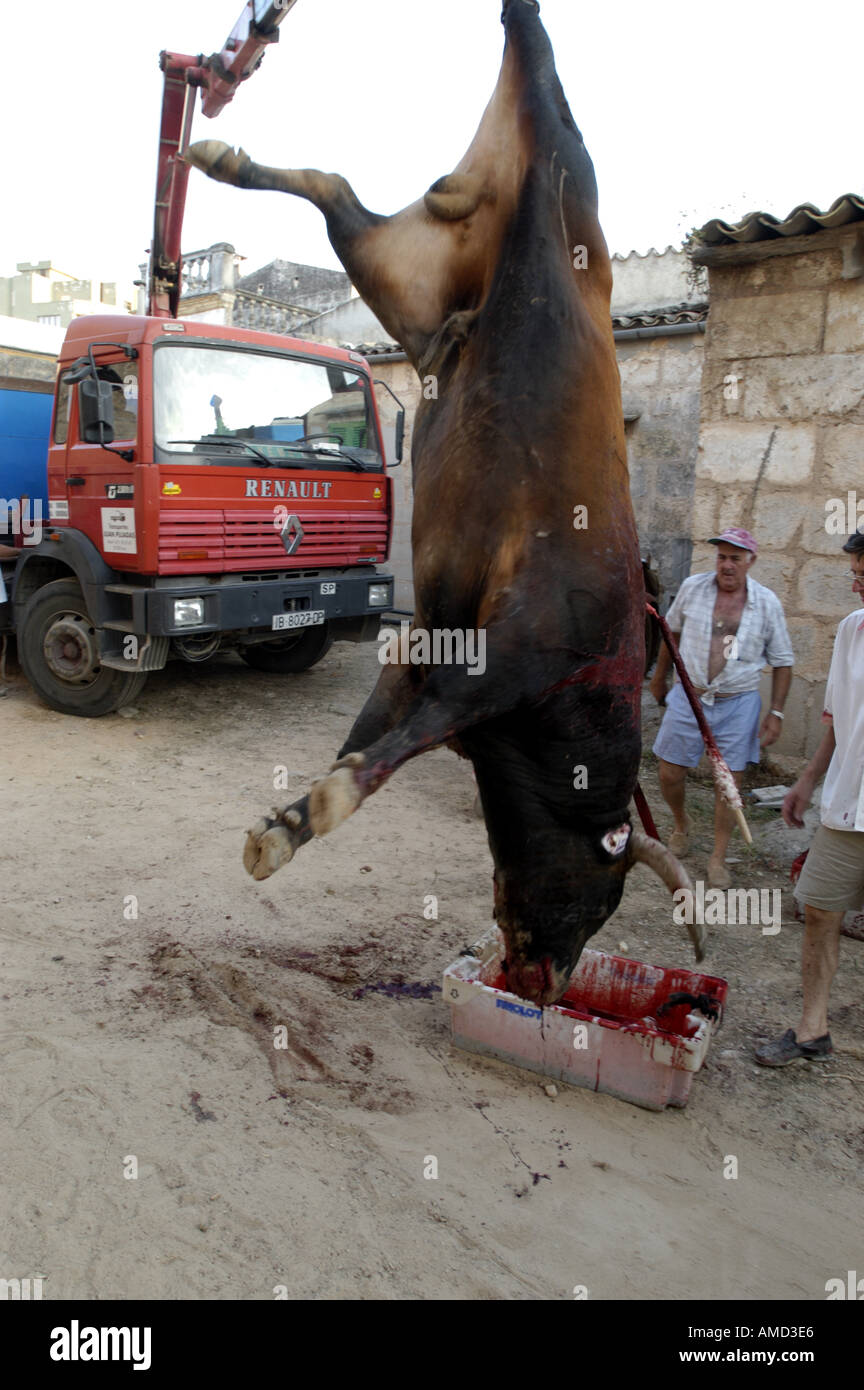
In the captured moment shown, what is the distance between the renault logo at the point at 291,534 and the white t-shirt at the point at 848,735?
4.86 meters

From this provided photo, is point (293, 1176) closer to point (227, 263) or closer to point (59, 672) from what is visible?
point (59, 672)

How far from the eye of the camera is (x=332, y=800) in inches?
57.7

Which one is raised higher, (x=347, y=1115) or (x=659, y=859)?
(x=659, y=859)

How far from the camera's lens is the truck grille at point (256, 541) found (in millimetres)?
6641

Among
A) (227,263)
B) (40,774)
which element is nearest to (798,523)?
(40,774)

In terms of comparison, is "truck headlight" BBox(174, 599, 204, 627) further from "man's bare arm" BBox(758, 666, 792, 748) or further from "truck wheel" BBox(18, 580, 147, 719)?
"man's bare arm" BBox(758, 666, 792, 748)

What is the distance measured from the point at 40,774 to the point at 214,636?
1.72 meters

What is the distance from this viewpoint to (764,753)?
21.0 ft

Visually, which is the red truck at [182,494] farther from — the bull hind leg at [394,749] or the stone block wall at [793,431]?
the bull hind leg at [394,749]

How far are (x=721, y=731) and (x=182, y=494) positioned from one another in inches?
158

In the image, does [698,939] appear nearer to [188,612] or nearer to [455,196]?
[455,196]

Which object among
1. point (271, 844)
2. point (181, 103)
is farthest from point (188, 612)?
point (271, 844)

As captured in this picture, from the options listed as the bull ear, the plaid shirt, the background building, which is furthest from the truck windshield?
the background building

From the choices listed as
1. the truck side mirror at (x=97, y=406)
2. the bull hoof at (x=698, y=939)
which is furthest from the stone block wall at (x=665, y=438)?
the bull hoof at (x=698, y=939)
